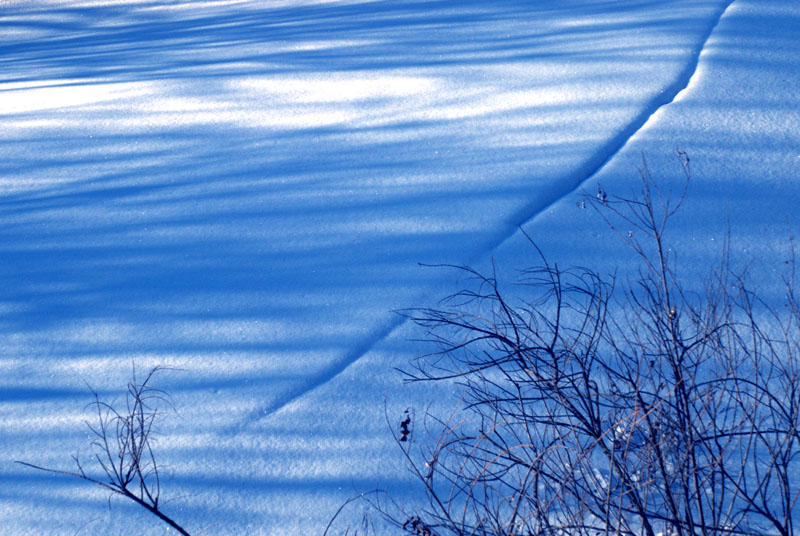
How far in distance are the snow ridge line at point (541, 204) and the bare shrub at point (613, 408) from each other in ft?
0.79

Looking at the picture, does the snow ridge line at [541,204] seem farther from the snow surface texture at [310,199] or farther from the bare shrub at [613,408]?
the bare shrub at [613,408]

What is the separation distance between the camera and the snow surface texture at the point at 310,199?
2.56 meters

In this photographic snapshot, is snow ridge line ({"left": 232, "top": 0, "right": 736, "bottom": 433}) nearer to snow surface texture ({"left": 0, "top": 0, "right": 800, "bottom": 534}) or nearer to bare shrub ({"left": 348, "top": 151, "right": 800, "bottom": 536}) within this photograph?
snow surface texture ({"left": 0, "top": 0, "right": 800, "bottom": 534})

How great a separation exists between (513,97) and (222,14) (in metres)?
3.72

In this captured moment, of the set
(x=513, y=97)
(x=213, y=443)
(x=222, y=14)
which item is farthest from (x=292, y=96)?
(x=213, y=443)

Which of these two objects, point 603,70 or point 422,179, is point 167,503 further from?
point 603,70

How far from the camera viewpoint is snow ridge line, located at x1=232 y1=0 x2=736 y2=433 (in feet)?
8.98

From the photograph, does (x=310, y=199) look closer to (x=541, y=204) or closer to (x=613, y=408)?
(x=541, y=204)

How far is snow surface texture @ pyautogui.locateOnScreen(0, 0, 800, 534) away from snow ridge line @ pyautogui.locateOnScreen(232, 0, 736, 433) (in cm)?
1

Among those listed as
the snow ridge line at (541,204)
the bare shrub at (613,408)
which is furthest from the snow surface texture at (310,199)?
the bare shrub at (613,408)

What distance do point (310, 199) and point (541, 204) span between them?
46.9 inches

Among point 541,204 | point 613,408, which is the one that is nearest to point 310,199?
point 541,204

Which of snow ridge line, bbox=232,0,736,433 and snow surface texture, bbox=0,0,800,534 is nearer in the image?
snow surface texture, bbox=0,0,800,534

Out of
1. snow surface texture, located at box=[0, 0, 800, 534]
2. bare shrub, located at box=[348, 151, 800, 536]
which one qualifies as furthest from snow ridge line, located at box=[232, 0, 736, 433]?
bare shrub, located at box=[348, 151, 800, 536]
